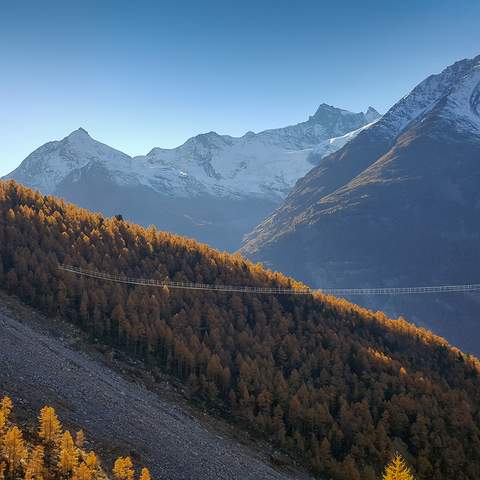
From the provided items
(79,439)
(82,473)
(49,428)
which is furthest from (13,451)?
(79,439)

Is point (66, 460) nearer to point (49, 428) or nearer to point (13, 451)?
point (13, 451)

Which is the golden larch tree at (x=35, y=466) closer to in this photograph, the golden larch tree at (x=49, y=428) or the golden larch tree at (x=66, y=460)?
the golden larch tree at (x=66, y=460)

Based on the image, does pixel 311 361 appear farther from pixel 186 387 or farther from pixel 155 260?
pixel 155 260

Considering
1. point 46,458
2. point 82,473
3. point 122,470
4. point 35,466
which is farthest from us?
point 122,470

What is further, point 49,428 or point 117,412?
point 117,412

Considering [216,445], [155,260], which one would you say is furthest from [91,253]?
[216,445]

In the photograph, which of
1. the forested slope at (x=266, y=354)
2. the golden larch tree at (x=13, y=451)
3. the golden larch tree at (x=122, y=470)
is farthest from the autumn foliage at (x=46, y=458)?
the forested slope at (x=266, y=354)
